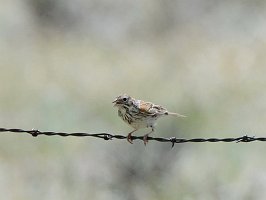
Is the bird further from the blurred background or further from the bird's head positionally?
the blurred background

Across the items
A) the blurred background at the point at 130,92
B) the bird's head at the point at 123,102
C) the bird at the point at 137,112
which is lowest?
the bird at the point at 137,112

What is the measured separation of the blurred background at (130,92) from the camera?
48.4 feet

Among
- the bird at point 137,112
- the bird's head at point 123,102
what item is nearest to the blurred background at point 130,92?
the bird at point 137,112

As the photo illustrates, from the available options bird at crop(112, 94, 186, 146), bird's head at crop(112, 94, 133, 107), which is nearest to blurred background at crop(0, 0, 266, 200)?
bird at crop(112, 94, 186, 146)

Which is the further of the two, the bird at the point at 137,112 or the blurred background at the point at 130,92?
the blurred background at the point at 130,92

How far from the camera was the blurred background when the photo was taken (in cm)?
1477

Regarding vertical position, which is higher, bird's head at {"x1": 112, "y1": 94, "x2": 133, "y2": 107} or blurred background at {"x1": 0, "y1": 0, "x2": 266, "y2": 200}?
blurred background at {"x1": 0, "y1": 0, "x2": 266, "y2": 200}

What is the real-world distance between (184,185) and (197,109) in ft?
10.4

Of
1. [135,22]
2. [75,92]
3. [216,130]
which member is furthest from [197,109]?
[135,22]

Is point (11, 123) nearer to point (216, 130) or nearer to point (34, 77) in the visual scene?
point (34, 77)

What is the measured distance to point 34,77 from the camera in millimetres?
19125

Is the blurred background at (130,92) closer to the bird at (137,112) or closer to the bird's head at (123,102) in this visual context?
the bird at (137,112)

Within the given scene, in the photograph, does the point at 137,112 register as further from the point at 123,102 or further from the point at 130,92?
the point at 130,92

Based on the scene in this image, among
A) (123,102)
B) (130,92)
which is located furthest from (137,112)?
(130,92)
